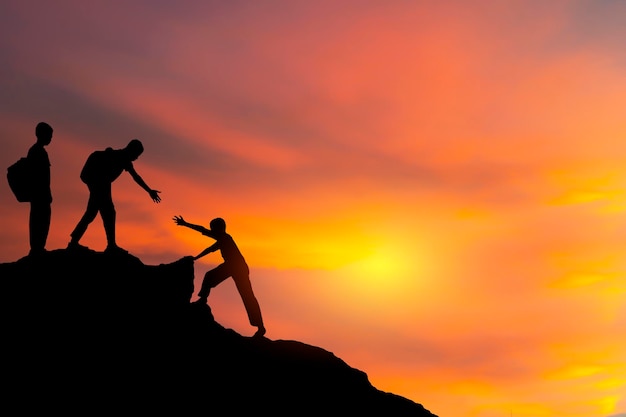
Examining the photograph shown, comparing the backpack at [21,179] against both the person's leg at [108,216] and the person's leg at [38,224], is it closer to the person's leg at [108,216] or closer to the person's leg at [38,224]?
the person's leg at [38,224]

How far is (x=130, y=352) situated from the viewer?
17375mm

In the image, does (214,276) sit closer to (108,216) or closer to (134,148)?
(108,216)

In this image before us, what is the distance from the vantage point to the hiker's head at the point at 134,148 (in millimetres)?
18688

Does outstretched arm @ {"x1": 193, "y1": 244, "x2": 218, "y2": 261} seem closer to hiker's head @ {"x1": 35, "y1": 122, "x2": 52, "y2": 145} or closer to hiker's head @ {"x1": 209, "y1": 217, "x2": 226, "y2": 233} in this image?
hiker's head @ {"x1": 209, "y1": 217, "x2": 226, "y2": 233}

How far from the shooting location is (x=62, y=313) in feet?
57.1

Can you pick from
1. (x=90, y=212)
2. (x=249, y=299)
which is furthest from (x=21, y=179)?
(x=249, y=299)

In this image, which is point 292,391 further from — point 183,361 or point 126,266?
point 126,266

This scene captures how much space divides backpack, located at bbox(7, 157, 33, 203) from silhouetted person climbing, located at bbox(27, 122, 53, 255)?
0.32 ft

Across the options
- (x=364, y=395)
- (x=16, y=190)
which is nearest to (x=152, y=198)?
(x=16, y=190)

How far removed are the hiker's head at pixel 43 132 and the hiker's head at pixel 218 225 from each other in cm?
473

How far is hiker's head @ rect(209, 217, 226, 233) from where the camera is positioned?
64.0 feet

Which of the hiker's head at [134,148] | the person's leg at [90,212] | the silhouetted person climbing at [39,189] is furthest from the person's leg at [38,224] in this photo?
the hiker's head at [134,148]

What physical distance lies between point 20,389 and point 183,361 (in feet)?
13.0

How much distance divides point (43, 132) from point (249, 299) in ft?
23.0
